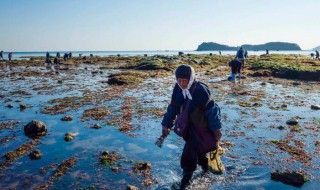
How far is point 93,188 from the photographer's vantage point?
6793mm

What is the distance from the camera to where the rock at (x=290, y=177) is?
22.8 ft

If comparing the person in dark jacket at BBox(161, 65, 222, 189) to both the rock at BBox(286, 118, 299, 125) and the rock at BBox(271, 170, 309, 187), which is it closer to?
the rock at BBox(271, 170, 309, 187)

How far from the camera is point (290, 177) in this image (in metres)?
7.05

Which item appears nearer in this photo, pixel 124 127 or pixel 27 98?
pixel 124 127

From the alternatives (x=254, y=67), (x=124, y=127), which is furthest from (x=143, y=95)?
(x=254, y=67)

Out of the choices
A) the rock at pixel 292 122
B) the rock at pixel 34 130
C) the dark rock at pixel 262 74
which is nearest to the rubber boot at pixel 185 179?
the rock at pixel 34 130

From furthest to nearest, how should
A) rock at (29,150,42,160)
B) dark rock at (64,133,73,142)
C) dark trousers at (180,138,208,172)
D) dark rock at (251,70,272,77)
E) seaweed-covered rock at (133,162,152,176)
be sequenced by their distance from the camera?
1. dark rock at (251,70,272,77)
2. dark rock at (64,133,73,142)
3. rock at (29,150,42,160)
4. seaweed-covered rock at (133,162,152,176)
5. dark trousers at (180,138,208,172)

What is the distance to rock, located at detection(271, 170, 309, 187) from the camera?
22.8 ft

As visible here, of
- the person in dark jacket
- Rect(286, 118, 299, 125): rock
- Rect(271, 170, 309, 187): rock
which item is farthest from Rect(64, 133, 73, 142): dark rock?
Rect(286, 118, 299, 125): rock

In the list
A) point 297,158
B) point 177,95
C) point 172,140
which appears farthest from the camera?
point 172,140

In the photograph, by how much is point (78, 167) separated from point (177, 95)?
3.71 meters

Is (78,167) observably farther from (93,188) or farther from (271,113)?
(271,113)

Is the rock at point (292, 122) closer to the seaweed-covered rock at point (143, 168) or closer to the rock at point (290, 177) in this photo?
the rock at point (290, 177)

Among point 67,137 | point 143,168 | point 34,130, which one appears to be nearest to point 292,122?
point 143,168
